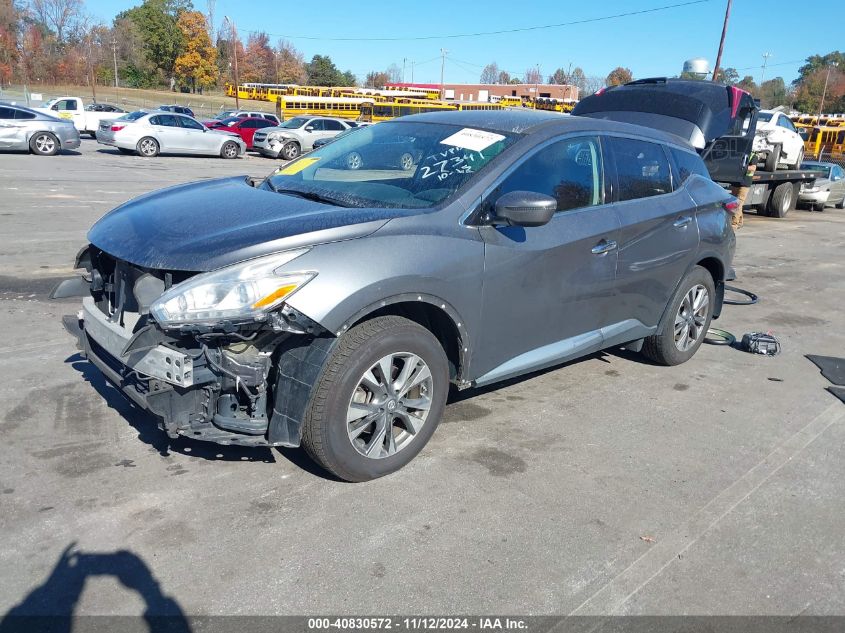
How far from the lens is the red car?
31109mm

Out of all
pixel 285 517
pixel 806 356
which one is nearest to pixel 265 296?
pixel 285 517

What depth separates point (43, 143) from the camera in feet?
70.7

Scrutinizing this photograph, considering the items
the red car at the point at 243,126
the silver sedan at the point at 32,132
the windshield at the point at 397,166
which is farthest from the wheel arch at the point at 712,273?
the red car at the point at 243,126

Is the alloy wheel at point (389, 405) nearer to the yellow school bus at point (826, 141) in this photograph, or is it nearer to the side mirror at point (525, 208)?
the side mirror at point (525, 208)

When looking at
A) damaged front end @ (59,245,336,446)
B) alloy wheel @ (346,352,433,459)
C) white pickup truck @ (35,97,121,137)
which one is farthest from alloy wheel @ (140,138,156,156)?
alloy wheel @ (346,352,433,459)

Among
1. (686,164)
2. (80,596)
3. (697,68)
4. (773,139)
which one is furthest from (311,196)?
(773,139)

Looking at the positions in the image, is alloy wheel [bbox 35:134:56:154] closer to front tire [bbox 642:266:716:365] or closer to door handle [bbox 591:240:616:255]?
front tire [bbox 642:266:716:365]

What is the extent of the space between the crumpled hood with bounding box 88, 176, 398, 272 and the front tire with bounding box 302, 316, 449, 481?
512mm

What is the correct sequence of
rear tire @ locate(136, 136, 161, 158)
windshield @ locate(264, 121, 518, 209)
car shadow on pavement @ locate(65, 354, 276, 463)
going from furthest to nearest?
rear tire @ locate(136, 136, 161, 158) → windshield @ locate(264, 121, 518, 209) → car shadow on pavement @ locate(65, 354, 276, 463)

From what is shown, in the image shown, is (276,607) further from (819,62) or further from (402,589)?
(819,62)

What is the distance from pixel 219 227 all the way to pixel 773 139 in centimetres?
1740

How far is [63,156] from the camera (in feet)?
71.4

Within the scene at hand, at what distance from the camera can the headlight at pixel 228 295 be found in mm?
3057

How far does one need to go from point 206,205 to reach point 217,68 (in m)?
99.5
